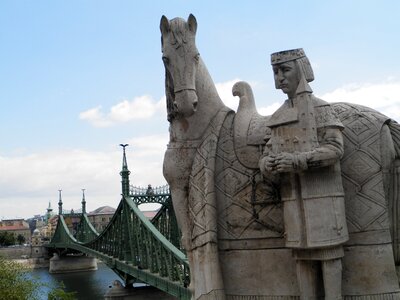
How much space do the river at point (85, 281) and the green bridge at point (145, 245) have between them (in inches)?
122

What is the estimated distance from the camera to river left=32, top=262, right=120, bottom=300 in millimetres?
32969

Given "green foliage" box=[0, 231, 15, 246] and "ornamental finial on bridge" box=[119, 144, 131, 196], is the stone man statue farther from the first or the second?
"green foliage" box=[0, 231, 15, 246]

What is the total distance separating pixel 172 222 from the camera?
2572 cm

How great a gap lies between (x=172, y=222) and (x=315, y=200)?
22868mm

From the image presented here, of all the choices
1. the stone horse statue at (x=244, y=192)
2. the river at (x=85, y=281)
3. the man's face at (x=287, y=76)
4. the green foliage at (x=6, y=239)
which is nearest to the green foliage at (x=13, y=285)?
the river at (x=85, y=281)

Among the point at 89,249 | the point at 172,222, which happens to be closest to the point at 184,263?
the point at 172,222

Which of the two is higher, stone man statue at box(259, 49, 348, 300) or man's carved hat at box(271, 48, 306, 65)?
man's carved hat at box(271, 48, 306, 65)

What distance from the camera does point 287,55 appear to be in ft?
11.1

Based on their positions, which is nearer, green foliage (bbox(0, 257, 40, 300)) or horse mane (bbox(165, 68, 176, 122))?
horse mane (bbox(165, 68, 176, 122))

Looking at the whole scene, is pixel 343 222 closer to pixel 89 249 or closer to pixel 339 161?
pixel 339 161

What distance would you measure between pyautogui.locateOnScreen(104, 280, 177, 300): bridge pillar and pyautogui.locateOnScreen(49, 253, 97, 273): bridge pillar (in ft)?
84.9

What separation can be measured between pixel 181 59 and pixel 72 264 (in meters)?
A: 49.2

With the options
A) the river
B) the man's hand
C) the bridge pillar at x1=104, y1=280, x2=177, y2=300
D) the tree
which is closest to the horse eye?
the man's hand

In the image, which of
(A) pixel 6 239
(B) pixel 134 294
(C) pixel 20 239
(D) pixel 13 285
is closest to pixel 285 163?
(D) pixel 13 285
